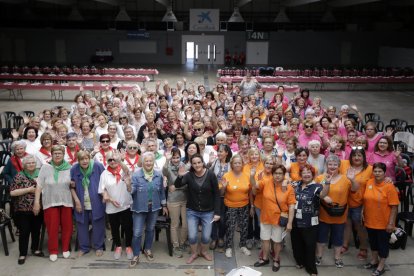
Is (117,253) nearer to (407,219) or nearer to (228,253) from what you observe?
(228,253)

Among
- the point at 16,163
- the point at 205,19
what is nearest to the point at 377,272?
the point at 16,163

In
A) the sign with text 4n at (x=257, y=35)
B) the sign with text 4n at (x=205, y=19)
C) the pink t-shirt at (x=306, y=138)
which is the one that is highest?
the sign with text 4n at (x=205, y=19)

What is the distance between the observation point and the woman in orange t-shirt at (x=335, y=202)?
541 cm

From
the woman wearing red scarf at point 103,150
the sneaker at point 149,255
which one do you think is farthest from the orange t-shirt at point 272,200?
the woman wearing red scarf at point 103,150

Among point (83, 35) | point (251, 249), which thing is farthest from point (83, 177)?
point (83, 35)

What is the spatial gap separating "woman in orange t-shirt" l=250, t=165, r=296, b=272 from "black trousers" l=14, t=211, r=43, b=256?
3.08 meters

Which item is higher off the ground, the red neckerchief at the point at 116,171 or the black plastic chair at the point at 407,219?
the red neckerchief at the point at 116,171

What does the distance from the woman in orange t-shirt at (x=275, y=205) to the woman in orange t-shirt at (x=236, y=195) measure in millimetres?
183

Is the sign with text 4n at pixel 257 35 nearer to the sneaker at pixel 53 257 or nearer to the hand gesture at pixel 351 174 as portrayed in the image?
the hand gesture at pixel 351 174

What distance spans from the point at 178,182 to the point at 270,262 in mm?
1748

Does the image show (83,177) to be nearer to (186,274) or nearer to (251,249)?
(186,274)

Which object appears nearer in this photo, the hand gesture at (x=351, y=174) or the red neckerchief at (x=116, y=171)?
the hand gesture at (x=351, y=174)

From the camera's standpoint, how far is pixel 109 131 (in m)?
7.16

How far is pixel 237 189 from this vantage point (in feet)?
18.6
